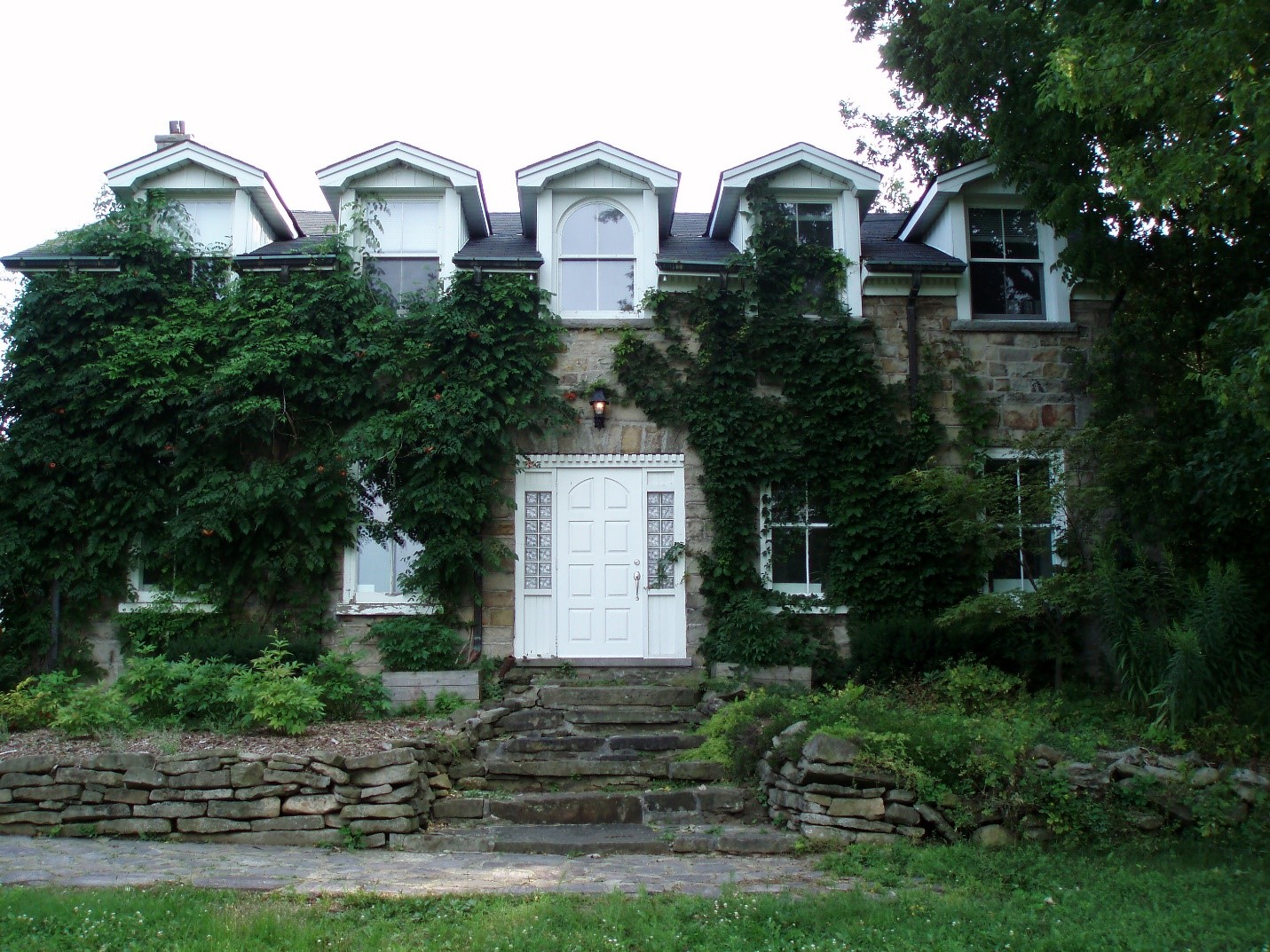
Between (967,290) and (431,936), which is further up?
(967,290)

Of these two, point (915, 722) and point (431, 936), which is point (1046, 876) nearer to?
point (915, 722)

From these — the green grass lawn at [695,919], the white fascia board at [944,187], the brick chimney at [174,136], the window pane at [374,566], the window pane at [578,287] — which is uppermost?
the brick chimney at [174,136]

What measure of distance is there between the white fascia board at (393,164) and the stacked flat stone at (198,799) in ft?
24.3

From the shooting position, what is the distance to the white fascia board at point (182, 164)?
1179 cm

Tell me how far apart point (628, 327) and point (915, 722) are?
618cm

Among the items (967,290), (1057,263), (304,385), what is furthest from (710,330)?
(304,385)

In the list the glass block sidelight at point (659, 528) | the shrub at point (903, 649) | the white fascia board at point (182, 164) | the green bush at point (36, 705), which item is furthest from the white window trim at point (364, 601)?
the shrub at point (903, 649)

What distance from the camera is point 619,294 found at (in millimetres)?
12008

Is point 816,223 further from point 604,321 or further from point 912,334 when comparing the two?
point 604,321

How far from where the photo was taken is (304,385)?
11.1 meters

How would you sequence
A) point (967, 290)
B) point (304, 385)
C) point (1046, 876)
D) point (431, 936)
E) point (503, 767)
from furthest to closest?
point (967, 290)
point (304, 385)
point (503, 767)
point (1046, 876)
point (431, 936)

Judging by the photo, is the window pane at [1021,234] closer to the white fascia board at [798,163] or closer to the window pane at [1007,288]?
the window pane at [1007,288]

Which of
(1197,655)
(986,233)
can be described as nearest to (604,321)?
(986,233)

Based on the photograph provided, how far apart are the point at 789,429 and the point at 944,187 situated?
3563 mm
